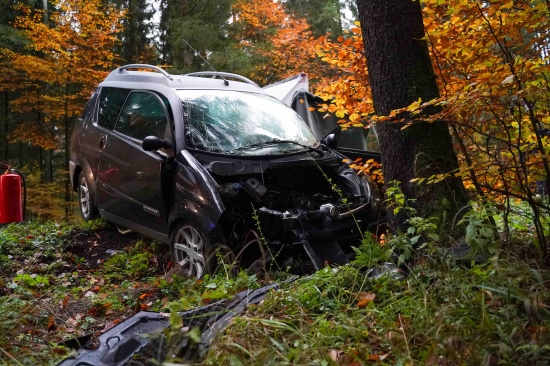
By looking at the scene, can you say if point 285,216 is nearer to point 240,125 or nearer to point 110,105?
point 240,125

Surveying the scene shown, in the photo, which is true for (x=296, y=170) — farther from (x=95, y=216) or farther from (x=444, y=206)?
(x=95, y=216)

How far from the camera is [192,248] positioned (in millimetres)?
5297

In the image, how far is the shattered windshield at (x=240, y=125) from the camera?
19.0ft

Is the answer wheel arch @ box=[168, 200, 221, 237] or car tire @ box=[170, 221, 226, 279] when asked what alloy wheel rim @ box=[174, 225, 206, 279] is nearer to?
car tire @ box=[170, 221, 226, 279]

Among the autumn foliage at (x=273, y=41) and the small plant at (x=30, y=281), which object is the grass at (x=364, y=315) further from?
the autumn foliage at (x=273, y=41)

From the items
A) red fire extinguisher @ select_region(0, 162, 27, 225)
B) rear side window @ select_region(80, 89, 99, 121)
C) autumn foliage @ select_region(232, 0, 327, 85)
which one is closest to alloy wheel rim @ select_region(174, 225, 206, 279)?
red fire extinguisher @ select_region(0, 162, 27, 225)

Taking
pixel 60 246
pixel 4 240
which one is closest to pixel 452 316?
pixel 60 246

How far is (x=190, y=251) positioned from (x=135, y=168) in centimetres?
143

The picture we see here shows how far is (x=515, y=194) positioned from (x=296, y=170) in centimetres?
255

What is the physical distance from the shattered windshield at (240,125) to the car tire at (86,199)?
2317mm

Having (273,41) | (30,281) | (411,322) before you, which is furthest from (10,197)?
(273,41)

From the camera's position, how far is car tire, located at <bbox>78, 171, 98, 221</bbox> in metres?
7.51

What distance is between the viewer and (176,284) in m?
4.71

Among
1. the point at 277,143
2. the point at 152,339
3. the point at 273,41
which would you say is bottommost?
the point at 152,339
